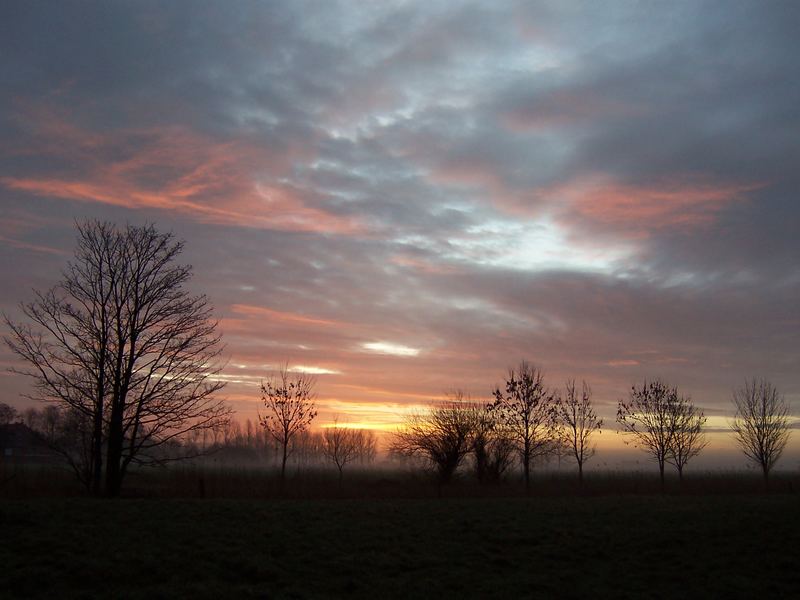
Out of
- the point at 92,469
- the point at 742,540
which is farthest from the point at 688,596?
the point at 92,469

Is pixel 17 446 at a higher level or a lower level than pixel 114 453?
lower

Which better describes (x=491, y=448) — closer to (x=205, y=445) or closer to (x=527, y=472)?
(x=527, y=472)

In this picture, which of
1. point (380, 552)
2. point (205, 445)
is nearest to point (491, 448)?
point (380, 552)

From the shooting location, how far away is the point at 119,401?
23.6 m

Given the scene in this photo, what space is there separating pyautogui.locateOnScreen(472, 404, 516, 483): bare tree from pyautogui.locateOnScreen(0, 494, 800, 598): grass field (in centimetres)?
1643

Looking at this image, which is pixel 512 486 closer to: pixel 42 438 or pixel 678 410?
pixel 678 410

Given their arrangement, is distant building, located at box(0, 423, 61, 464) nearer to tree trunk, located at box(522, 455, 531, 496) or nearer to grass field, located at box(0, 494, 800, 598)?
tree trunk, located at box(522, 455, 531, 496)

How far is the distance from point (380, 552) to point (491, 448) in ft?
77.0

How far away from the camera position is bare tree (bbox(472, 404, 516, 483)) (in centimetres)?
3600

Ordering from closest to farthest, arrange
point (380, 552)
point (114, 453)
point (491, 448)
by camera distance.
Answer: point (380, 552), point (114, 453), point (491, 448)

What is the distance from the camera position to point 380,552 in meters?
14.2

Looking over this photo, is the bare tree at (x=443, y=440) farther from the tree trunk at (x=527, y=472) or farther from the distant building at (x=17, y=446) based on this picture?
the distant building at (x=17, y=446)

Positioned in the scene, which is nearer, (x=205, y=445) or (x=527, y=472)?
(x=527, y=472)

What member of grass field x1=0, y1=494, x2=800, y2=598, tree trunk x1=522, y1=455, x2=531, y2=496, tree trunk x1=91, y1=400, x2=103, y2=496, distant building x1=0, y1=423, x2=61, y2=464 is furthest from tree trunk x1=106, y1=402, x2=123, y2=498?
distant building x1=0, y1=423, x2=61, y2=464
